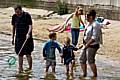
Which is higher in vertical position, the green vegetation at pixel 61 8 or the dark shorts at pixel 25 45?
the dark shorts at pixel 25 45

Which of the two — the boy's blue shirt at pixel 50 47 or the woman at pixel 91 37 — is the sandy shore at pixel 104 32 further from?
the woman at pixel 91 37

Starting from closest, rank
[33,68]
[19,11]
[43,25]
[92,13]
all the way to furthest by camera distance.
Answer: [92,13], [19,11], [33,68], [43,25]

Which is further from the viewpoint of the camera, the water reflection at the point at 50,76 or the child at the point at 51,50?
the child at the point at 51,50

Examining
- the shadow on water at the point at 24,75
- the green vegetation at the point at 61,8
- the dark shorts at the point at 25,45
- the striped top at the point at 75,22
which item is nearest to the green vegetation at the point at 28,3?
the green vegetation at the point at 61,8

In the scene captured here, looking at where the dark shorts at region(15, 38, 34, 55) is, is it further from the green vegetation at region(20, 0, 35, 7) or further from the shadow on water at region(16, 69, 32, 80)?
the green vegetation at region(20, 0, 35, 7)

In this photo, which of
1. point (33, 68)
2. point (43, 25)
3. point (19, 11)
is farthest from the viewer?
point (43, 25)

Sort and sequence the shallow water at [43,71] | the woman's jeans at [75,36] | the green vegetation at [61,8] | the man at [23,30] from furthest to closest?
1. the green vegetation at [61,8]
2. the woman's jeans at [75,36]
3. the man at [23,30]
4. the shallow water at [43,71]

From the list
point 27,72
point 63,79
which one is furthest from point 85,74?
point 27,72

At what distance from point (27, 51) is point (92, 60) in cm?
195

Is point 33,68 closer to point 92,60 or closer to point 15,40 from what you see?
point 15,40

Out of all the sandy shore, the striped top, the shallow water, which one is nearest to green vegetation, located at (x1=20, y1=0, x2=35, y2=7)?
the sandy shore

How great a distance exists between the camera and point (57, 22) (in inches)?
1126

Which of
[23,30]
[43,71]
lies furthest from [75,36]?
[23,30]

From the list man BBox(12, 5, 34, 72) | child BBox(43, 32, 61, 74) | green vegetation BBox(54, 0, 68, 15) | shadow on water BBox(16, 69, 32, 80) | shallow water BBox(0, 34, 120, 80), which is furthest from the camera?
green vegetation BBox(54, 0, 68, 15)
